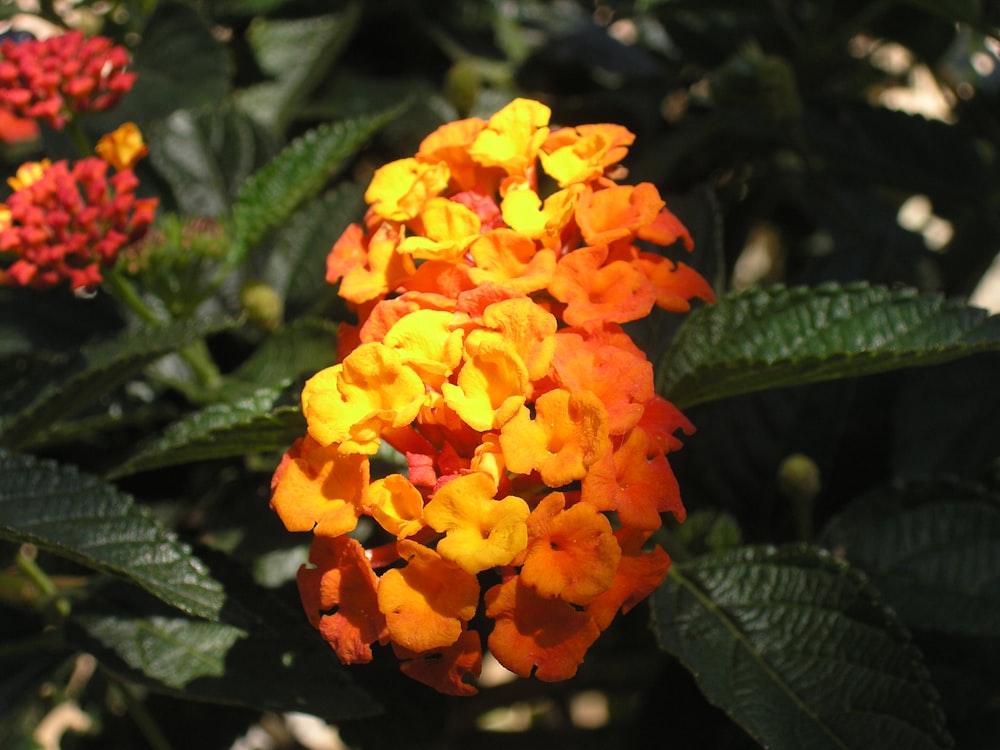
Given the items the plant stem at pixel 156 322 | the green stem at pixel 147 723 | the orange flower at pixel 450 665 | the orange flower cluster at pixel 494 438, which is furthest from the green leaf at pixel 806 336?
the green stem at pixel 147 723

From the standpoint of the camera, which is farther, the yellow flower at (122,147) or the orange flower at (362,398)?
the yellow flower at (122,147)

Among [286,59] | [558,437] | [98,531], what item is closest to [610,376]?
[558,437]

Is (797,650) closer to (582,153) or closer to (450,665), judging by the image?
(450,665)

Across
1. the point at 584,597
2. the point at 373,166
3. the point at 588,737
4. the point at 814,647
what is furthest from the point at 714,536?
the point at 373,166

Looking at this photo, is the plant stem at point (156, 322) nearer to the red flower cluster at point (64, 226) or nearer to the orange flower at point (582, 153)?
the red flower cluster at point (64, 226)

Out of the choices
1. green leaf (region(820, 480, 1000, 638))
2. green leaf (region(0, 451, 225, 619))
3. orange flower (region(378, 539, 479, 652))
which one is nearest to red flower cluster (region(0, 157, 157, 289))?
green leaf (region(0, 451, 225, 619))

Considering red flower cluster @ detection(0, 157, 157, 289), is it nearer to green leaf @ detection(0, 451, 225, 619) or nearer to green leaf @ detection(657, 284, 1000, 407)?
green leaf @ detection(0, 451, 225, 619)

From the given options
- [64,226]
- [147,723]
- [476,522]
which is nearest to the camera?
[476,522]
